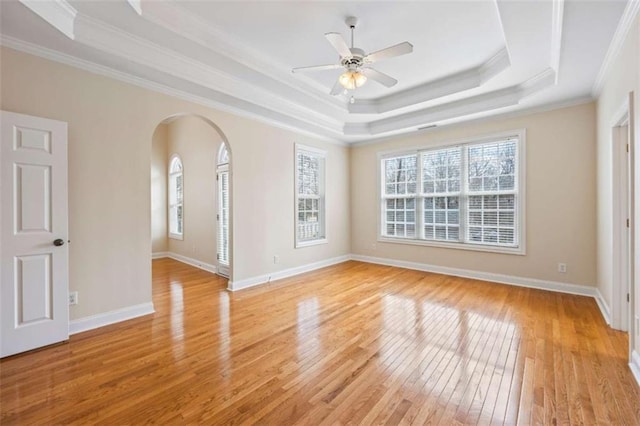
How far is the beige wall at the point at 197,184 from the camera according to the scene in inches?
225

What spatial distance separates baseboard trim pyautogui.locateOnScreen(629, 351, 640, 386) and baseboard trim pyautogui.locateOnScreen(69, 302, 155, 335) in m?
4.58

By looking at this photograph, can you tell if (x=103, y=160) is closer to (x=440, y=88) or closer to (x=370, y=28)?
(x=370, y=28)

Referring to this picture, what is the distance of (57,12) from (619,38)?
15.7ft

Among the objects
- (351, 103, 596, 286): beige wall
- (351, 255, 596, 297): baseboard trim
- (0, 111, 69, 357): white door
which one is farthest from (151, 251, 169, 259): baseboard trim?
(351, 103, 596, 286): beige wall

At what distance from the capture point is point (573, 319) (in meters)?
3.21

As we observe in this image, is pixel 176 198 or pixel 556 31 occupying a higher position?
pixel 556 31

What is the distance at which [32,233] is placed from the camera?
259 centimetres

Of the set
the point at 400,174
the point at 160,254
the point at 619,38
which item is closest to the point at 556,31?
the point at 619,38

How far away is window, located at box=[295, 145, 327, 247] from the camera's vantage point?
5621 mm

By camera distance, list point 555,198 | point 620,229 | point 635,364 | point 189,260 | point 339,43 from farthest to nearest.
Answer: point 189,260 < point 555,198 < point 620,229 < point 339,43 < point 635,364

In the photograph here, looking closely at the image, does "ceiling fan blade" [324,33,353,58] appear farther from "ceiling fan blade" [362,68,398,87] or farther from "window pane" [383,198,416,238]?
"window pane" [383,198,416,238]

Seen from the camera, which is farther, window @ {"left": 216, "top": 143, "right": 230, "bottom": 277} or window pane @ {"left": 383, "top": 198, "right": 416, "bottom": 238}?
window pane @ {"left": 383, "top": 198, "right": 416, "bottom": 238}

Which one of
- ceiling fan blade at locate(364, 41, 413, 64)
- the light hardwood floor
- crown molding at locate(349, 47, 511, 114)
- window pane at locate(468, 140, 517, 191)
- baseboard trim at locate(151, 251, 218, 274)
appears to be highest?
crown molding at locate(349, 47, 511, 114)

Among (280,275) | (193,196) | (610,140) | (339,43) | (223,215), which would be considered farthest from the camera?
(193,196)
